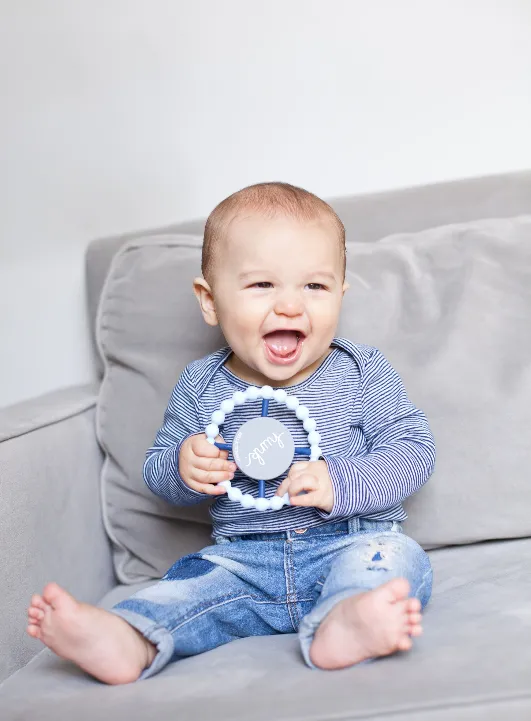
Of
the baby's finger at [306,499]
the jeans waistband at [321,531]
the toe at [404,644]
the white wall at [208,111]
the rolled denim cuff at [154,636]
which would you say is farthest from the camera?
the white wall at [208,111]

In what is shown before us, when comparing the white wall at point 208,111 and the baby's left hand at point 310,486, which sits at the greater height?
the white wall at point 208,111

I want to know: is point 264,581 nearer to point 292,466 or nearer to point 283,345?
point 292,466

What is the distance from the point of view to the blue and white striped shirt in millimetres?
1125

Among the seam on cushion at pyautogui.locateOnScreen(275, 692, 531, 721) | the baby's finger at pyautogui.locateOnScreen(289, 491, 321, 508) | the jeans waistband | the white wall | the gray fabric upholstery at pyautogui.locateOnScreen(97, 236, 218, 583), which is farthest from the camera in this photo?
the white wall

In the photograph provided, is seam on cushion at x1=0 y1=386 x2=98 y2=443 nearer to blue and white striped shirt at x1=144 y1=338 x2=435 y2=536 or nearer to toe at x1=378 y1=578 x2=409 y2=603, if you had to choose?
blue and white striped shirt at x1=144 y1=338 x2=435 y2=536

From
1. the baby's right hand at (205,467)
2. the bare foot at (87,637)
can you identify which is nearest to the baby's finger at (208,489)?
the baby's right hand at (205,467)

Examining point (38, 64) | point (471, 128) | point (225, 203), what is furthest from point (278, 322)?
point (38, 64)

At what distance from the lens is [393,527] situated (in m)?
1.18

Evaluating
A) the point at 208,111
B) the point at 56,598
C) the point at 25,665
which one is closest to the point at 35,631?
the point at 56,598

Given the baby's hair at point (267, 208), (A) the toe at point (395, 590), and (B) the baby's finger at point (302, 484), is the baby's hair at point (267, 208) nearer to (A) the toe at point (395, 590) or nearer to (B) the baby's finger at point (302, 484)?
(B) the baby's finger at point (302, 484)

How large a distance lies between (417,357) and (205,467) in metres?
0.42

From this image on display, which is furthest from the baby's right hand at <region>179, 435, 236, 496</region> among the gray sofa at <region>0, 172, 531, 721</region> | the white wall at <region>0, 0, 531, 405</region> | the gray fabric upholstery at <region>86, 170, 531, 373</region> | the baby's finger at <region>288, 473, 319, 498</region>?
the white wall at <region>0, 0, 531, 405</region>

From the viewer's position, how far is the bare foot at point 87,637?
90cm

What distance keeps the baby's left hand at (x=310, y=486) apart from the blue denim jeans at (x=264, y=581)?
→ 0.08 meters
